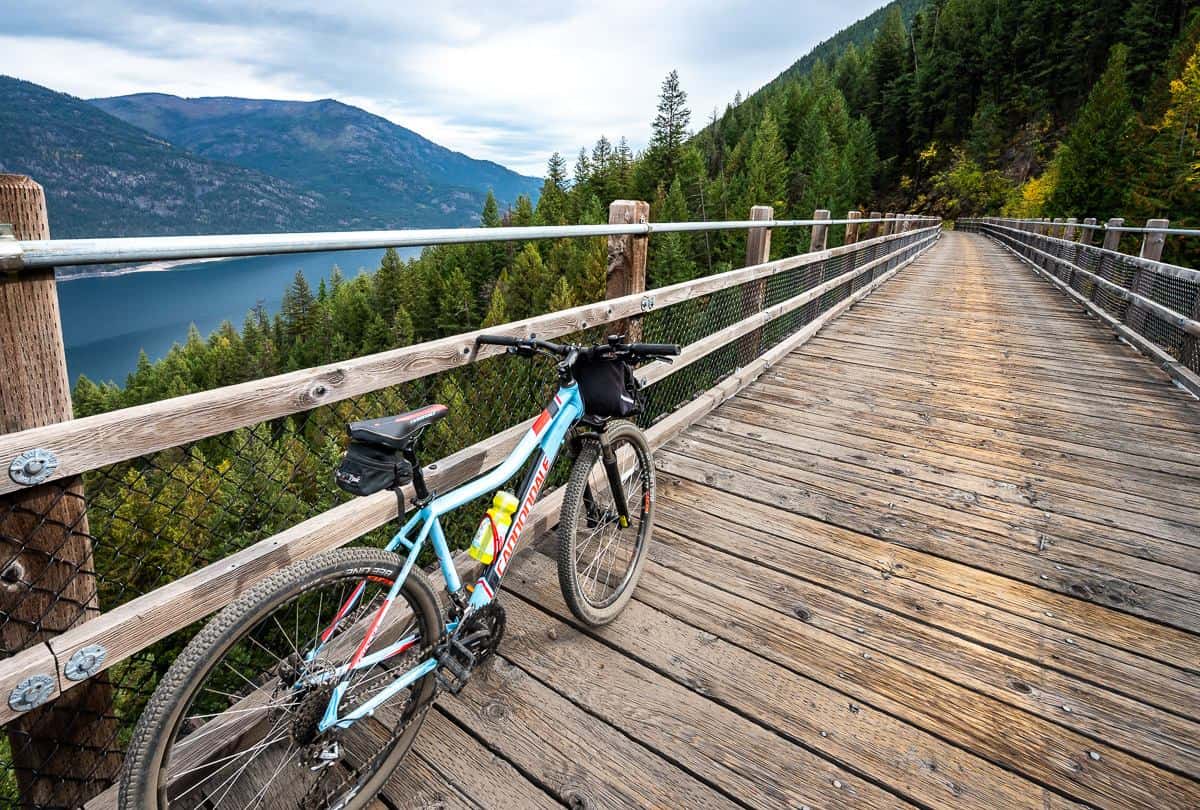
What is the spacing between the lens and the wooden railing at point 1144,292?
17.8 feet

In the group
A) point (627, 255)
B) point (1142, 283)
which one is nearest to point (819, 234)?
point (1142, 283)

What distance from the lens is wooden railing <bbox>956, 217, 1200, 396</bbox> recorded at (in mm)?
5414

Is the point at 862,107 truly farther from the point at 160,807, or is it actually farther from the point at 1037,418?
the point at 160,807

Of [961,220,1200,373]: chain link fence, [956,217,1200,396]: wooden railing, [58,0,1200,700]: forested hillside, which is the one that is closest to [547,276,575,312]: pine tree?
[58,0,1200,700]: forested hillside

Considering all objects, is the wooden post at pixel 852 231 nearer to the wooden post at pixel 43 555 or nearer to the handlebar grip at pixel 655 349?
the handlebar grip at pixel 655 349

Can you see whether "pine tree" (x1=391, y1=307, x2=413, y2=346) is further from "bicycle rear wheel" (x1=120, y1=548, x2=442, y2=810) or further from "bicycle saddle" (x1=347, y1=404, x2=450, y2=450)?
"bicycle saddle" (x1=347, y1=404, x2=450, y2=450)

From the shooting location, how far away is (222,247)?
1.44 m

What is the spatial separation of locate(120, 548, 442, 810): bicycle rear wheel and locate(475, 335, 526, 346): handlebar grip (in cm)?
85

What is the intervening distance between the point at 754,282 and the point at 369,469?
14.5 feet

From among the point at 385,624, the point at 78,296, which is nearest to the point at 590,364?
the point at 385,624

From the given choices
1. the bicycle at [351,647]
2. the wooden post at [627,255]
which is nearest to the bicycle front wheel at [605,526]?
the bicycle at [351,647]

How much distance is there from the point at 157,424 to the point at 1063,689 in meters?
2.91

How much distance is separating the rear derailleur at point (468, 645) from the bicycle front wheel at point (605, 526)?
0.99ft

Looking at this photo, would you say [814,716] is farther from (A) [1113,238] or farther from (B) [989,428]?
(A) [1113,238]
